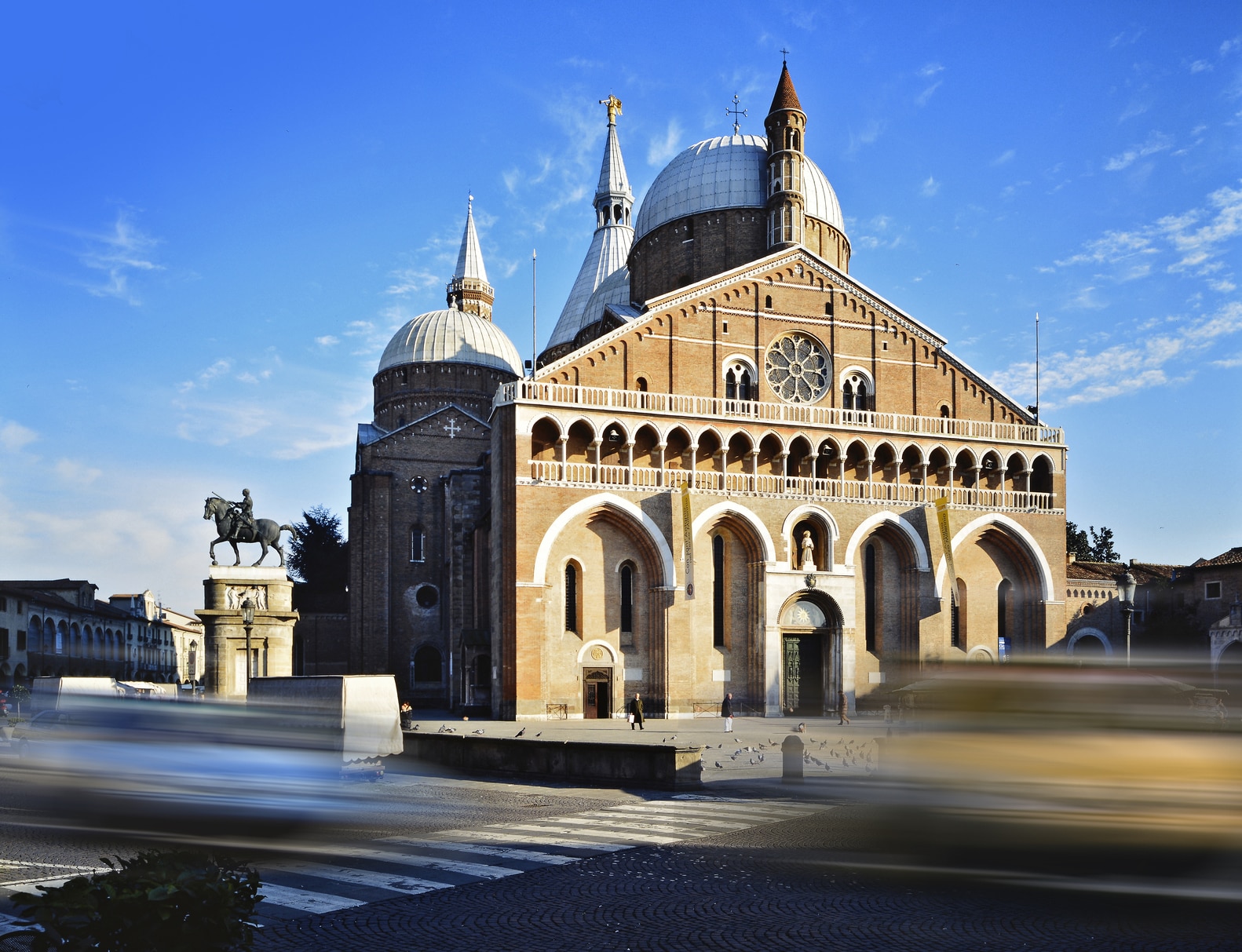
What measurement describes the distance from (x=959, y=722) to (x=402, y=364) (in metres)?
52.3

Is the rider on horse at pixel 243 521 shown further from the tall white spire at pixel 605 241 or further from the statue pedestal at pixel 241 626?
the tall white spire at pixel 605 241

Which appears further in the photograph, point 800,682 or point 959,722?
point 800,682

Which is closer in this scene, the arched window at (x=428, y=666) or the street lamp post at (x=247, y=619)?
the street lamp post at (x=247, y=619)

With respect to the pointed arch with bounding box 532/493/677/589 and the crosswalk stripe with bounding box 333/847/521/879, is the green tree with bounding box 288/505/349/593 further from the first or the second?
the crosswalk stripe with bounding box 333/847/521/879

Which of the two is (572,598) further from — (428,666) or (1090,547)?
(1090,547)

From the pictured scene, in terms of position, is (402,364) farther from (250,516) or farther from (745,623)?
(745,623)

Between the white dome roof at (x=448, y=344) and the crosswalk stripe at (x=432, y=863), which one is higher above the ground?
the white dome roof at (x=448, y=344)

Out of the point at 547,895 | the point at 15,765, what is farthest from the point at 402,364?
the point at 547,895

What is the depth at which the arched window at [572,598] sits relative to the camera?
3562cm

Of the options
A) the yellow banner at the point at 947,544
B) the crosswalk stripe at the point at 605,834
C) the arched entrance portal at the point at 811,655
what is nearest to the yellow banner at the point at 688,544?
the arched entrance portal at the point at 811,655

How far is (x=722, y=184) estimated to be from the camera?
4516 centimetres

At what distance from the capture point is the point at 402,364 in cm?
5891

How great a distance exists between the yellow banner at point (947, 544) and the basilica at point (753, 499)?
10 cm

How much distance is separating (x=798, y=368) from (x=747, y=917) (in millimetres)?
32273
